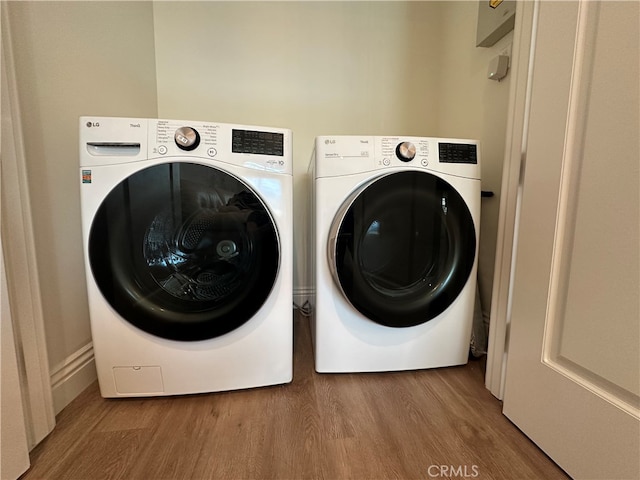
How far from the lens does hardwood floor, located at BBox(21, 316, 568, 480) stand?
666 millimetres

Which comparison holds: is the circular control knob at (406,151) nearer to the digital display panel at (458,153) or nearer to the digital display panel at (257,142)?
the digital display panel at (458,153)

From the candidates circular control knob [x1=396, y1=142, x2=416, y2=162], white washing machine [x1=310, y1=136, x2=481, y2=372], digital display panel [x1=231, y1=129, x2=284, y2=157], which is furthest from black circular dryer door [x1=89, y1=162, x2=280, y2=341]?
circular control knob [x1=396, y1=142, x2=416, y2=162]

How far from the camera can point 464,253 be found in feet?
3.21

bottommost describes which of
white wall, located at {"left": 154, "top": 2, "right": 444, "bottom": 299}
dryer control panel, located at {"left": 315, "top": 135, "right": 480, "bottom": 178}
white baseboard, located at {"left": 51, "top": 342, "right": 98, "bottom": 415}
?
white baseboard, located at {"left": 51, "top": 342, "right": 98, "bottom": 415}

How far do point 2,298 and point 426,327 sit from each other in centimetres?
118

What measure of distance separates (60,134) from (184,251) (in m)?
0.55

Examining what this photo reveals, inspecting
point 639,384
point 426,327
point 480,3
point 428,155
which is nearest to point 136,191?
point 428,155

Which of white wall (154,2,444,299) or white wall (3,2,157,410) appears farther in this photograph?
white wall (154,2,444,299)

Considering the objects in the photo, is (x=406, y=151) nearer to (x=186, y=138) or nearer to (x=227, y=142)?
(x=227, y=142)

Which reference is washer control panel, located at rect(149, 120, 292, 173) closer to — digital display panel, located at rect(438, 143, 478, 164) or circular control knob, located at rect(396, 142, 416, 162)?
circular control knob, located at rect(396, 142, 416, 162)

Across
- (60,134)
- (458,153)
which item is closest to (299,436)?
(458,153)

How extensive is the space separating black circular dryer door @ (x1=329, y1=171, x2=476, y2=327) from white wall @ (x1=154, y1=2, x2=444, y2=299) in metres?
0.72

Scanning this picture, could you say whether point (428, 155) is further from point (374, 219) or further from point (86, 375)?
point (86, 375)

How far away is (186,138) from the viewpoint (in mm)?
819
